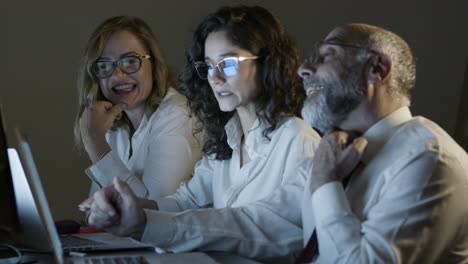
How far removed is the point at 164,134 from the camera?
9.14 feet

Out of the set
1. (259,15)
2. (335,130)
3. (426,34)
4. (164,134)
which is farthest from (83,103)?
(426,34)

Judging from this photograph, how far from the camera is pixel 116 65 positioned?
2906 mm

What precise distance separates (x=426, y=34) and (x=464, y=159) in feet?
9.85

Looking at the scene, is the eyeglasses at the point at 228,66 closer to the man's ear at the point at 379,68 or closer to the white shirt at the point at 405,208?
the man's ear at the point at 379,68

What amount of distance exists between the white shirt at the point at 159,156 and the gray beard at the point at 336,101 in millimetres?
948

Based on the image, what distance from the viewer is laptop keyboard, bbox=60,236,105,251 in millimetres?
1911

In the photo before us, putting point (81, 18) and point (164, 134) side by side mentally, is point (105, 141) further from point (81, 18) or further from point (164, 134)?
point (81, 18)

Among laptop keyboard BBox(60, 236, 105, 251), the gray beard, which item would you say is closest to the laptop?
laptop keyboard BBox(60, 236, 105, 251)

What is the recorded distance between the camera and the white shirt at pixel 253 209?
1927 mm

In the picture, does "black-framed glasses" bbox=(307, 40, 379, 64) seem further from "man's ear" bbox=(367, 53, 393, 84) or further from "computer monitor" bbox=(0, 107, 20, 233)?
"computer monitor" bbox=(0, 107, 20, 233)

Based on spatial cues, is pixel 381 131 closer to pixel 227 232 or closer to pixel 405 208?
pixel 405 208

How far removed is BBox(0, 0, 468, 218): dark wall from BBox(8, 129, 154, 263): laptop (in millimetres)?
2038

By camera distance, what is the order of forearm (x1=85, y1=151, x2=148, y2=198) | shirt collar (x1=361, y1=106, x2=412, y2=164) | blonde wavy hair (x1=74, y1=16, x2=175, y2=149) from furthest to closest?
blonde wavy hair (x1=74, y1=16, x2=175, y2=149) → forearm (x1=85, y1=151, x2=148, y2=198) → shirt collar (x1=361, y1=106, x2=412, y2=164)

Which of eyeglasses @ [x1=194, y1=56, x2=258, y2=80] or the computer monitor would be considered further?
eyeglasses @ [x1=194, y1=56, x2=258, y2=80]
